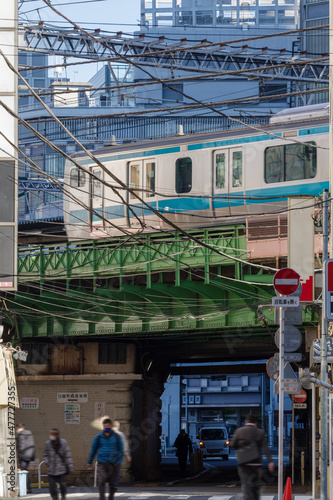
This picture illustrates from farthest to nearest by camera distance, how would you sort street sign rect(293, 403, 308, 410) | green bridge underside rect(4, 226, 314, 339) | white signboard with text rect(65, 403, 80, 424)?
1. white signboard with text rect(65, 403, 80, 424)
2. street sign rect(293, 403, 308, 410)
3. green bridge underside rect(4, 226, 314, 339)

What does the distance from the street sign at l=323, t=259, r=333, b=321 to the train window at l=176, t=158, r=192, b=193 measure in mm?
21567

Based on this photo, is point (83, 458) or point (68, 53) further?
point (68, 53)

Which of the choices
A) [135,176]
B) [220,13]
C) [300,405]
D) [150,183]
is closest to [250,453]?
[300,405]

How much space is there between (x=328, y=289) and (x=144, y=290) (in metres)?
23.3

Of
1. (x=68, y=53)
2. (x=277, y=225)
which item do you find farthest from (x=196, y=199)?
(x=68, y=53)

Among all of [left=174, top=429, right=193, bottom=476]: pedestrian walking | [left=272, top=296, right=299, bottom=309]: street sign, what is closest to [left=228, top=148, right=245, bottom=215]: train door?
[left=174, top=429, right=193, bottom=476]: pedestrian walking

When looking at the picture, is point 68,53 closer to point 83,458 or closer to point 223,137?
point 223,137

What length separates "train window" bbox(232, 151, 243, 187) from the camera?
1256 inches

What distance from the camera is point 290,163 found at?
31.1 m

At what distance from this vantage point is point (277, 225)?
Result: 99.7 feet

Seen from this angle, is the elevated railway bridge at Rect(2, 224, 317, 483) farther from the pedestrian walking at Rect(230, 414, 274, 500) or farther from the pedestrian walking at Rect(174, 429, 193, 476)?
the pedestrian walking at Rect(230, 414, 274, 500)

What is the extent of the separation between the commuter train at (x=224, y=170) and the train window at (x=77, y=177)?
79 centimetres

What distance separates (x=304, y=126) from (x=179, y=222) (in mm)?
5715

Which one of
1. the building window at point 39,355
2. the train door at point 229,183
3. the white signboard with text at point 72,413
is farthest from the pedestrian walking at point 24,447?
the building window at point 39,355
